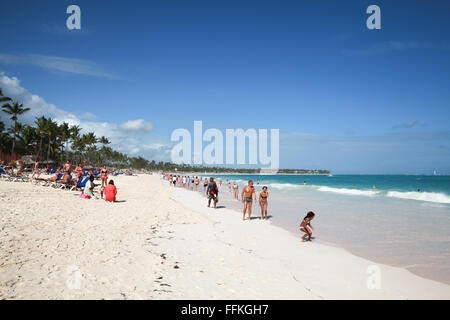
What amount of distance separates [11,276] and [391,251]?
28.9 ft

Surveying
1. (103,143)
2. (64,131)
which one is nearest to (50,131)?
(64,131)

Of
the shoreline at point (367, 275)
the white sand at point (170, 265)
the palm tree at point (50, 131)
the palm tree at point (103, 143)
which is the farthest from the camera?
the palm tree at point (103, 143)

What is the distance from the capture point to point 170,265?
5156mm

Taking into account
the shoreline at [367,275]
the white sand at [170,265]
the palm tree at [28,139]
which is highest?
the palm tree at [28,139]

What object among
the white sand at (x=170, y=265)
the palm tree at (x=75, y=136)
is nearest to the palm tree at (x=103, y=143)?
the palm tree at (x=75, y=136)

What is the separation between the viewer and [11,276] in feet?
13.3

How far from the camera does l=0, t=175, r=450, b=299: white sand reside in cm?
400

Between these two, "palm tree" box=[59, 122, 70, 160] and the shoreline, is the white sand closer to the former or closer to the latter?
the shoreline

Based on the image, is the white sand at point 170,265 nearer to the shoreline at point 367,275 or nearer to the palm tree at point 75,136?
the shoreline at point 367,275

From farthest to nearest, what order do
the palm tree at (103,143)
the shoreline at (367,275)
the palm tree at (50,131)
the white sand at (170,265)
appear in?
the palm tree at (103,143), the palm tree at (50,131), the shoreline at (367,275), the white sand at (170,265)

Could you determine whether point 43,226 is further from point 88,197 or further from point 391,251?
point 391,251

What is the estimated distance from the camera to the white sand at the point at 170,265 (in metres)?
4.00

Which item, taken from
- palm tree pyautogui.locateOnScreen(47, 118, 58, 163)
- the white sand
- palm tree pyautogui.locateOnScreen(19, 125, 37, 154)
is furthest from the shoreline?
palm tree pyautogui.locateOnScreen(19, 125, 37, 154)
